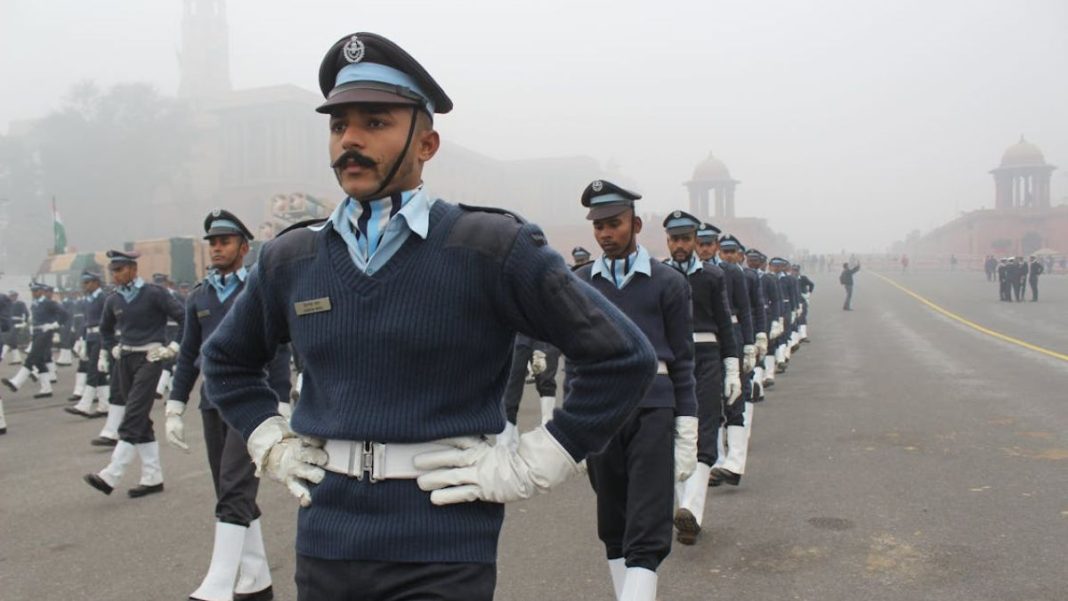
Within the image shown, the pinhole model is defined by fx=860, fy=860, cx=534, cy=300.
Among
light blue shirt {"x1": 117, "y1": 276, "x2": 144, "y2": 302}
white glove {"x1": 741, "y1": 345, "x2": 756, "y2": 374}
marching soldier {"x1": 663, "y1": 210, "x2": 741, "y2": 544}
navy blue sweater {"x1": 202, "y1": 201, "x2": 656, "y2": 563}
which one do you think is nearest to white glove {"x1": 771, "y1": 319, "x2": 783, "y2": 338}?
white glove {"x1": 741, "y1": 345, "x2": 756, "y2": 374}

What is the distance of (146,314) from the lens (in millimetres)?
8039

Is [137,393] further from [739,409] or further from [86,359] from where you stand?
[86,359]

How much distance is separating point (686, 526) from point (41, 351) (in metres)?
13.8

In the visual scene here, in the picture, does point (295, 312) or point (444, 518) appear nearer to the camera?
point (444, 518)

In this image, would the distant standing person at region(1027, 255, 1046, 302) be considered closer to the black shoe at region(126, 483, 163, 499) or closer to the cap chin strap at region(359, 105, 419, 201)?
the black shoe at region(126, 483, 163, 499)

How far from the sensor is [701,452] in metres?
5.94

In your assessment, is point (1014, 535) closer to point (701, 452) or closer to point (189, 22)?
point (701, 452)

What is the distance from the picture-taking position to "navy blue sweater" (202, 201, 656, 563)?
2.03 meters

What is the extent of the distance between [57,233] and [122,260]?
31428mm

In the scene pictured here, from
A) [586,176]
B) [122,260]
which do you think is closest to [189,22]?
[586,176]

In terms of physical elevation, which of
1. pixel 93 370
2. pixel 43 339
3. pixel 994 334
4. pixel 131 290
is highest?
pixel 131 290

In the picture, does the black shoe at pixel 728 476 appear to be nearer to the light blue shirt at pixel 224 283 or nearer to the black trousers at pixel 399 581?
the light blue shirt at pixel 224 283

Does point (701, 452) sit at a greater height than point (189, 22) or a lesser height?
lesser

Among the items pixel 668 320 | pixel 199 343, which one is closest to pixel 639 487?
pixel 668 320
